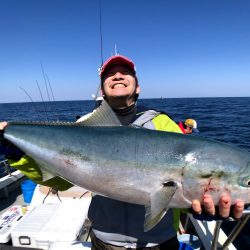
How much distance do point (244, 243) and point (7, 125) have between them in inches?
274

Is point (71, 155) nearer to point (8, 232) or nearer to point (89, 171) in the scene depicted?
point (89, 171)

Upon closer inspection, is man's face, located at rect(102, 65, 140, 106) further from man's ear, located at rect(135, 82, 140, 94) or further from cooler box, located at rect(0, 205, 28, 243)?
cooler box, located at rect(0, 205, 28, 243)

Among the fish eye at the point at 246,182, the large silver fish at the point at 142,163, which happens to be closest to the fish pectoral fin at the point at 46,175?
the large silver fish at the point at 142,163

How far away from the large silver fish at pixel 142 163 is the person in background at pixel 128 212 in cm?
17

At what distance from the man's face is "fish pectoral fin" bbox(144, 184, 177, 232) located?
1137mm

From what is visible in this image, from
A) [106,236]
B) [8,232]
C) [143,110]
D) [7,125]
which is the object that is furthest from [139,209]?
[8,232]

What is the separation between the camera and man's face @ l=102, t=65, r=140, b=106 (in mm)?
3080

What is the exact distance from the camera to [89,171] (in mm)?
2625

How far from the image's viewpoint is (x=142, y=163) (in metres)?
2.52

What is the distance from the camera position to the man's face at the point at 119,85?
308 centimetres

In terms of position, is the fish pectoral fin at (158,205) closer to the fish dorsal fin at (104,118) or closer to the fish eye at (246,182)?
the fish eye at (246,182)

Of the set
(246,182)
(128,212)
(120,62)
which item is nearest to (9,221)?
(128,212)

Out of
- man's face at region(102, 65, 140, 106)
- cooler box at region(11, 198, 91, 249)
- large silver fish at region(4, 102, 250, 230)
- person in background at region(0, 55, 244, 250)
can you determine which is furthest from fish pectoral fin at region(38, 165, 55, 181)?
cooler box at region(11, 198, 91, 249)

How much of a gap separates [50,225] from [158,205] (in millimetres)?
2976
